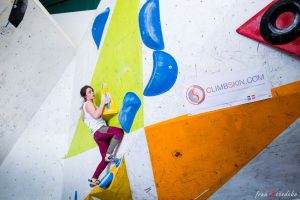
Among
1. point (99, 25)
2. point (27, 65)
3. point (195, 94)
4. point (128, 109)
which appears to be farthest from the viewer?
point (27, 65)

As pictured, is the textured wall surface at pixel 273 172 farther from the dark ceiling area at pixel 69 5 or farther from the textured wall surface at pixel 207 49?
the dark ceiling area at pixel 69 5

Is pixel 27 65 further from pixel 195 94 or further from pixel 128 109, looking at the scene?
pixel 195 94

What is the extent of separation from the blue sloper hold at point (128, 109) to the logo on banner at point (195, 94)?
1.29 ft

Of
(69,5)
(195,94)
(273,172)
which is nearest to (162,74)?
(195,94)

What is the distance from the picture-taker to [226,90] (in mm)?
1448

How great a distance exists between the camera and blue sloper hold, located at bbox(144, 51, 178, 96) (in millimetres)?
1639

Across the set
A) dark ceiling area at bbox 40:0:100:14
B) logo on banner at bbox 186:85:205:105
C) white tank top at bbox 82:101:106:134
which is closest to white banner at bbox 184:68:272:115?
logo on banner at bbox 186:85:205:105

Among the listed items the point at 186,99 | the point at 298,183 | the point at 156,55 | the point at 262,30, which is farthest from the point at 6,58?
the point at 298,183

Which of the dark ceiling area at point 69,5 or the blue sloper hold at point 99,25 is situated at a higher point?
the dark ceiling area at point 69,5

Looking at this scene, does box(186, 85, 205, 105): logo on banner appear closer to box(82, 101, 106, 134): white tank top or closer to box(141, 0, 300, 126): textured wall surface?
box(141, 0, 300, 126): textured wall surface

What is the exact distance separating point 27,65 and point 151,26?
1383mm

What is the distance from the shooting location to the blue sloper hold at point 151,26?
171cm

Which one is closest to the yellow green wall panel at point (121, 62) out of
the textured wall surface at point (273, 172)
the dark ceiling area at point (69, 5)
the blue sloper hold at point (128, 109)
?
the blue sloper hold at point (128, 109)

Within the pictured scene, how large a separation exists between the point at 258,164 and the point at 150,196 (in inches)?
29.7
